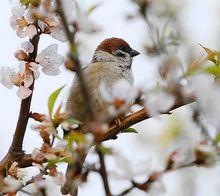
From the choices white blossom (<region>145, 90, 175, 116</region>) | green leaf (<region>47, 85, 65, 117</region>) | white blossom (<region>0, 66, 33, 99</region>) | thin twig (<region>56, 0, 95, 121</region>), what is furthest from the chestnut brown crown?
thin twig (<region>56, 0, 95, 121</region>)

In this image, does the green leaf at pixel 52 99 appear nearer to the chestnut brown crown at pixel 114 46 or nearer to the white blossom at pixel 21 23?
the white blossom at pixel 21 23

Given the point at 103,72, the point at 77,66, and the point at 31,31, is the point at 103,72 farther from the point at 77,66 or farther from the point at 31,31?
the point at 77,66

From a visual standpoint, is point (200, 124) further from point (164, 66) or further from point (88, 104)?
point (88, 104)

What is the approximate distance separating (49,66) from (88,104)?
40.3 inches

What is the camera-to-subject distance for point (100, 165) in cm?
105

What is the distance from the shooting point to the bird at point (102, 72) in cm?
351

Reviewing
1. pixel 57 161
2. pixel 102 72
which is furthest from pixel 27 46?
pixel 102 72

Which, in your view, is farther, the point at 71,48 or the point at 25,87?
the point at 25,87

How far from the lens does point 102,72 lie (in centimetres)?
393

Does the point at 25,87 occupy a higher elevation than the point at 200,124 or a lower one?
higher

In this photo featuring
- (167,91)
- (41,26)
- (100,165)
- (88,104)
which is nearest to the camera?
(88,104)

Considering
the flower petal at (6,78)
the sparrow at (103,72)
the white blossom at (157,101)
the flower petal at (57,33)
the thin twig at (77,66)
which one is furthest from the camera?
the sparrow at (103,72)

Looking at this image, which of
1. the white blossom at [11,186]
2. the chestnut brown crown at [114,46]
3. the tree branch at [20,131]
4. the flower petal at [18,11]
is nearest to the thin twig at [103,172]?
the white blossom at [11,186]

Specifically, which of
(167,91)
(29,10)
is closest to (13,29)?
(29,10)
